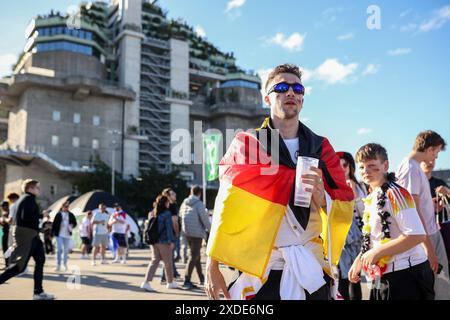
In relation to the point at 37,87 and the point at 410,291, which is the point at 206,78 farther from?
the point at 410,291

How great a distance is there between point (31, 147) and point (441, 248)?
52.6 meters

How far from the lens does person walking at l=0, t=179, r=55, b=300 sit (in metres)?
6.73

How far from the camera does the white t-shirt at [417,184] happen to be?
344 cm

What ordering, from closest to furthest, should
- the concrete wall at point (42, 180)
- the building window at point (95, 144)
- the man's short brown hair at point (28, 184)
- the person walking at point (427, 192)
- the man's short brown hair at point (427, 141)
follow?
the person walking at point (427, 192) → the man's short brown hair at point (427, 141) → the man's short brown hair at point (28, 184) → the concrete wall at point (42, 180) → the building window at point (95, 144)

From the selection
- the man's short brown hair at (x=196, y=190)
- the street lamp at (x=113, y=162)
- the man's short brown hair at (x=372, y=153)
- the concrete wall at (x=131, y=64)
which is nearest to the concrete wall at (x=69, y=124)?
the street lamp at (x=113, y=162)

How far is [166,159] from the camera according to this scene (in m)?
60.6

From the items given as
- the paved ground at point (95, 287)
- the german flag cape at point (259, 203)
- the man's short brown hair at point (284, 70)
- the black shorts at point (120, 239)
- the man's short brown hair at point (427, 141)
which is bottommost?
the paved ground at point (95, 287)

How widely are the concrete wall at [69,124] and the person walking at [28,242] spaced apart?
155 feet

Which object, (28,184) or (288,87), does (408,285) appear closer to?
(288,87)

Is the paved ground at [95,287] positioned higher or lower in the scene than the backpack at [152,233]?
lower

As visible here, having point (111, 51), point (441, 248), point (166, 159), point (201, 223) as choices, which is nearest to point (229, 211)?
point (441, 248)

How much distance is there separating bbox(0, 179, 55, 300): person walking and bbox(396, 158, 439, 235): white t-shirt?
572cm

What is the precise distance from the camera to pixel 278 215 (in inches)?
85.8

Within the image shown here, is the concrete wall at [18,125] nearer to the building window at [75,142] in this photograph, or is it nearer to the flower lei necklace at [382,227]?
the building window at [75,142]
